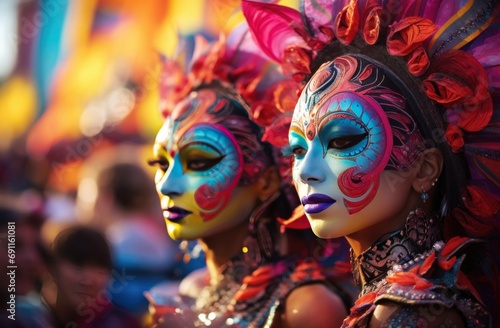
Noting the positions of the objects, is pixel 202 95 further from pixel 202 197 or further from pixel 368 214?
pixel 368 214

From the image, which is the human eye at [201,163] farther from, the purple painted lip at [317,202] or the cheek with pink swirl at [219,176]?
the purple painted lip at [317,202]

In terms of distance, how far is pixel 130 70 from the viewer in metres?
7.12

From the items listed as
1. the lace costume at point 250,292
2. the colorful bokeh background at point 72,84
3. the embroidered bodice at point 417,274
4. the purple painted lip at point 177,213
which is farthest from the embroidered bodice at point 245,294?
the colorful bokeh background at point 72,84

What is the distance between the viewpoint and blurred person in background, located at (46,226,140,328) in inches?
167

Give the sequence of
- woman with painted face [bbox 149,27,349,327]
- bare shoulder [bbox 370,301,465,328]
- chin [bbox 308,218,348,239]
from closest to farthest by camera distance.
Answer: bare shoulder [bbox 370,301,465,328], chin [bbox 308,218,348,239], woman with painted face [bbox 149,27,349,327]

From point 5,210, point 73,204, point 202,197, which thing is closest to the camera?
point 202,197

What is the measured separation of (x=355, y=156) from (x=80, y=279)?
1752 millimetres

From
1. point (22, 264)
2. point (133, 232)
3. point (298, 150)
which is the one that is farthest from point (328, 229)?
point (133, 232)

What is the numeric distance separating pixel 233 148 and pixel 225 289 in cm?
67

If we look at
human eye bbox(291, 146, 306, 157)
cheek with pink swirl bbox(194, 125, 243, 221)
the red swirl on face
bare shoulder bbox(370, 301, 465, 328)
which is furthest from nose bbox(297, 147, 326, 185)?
cheek with pink swirl bbox(194, 125, 243, 221)

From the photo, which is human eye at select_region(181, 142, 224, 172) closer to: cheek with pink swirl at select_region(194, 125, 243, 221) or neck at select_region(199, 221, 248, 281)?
cheek with pink swirl at select_region(194, 125, 243, 221)

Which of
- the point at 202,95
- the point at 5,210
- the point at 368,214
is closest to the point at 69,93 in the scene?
the point at 5,210

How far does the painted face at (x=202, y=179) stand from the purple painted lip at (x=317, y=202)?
0.88 m

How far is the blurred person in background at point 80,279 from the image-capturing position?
4238mm
